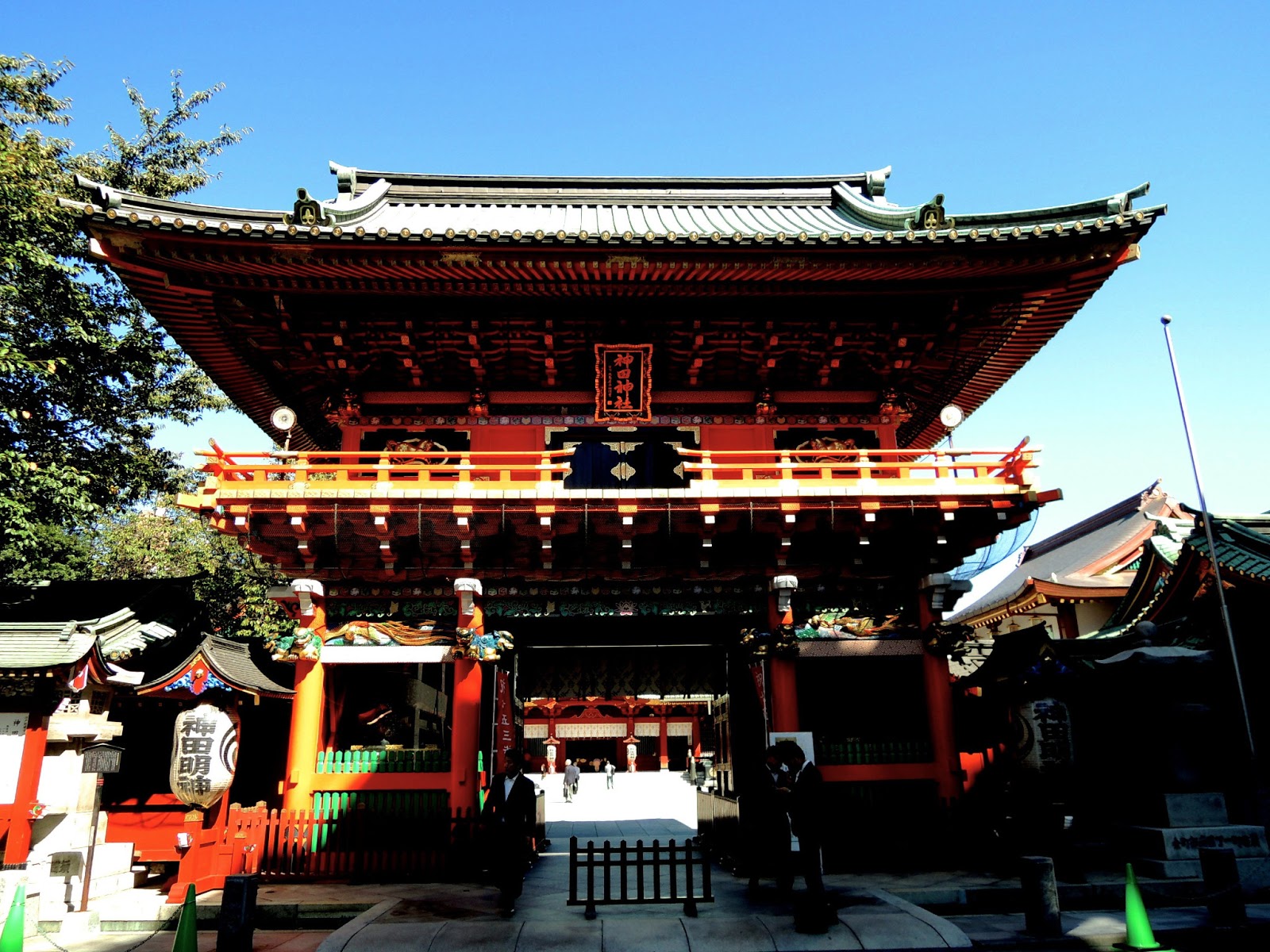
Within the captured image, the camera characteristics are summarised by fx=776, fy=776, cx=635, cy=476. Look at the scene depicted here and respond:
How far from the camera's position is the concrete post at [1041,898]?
29.7 feet

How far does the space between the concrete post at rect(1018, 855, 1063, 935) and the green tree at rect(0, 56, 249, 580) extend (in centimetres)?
1914

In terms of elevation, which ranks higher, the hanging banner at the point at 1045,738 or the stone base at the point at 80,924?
the hanging banner at the point at 1045,738

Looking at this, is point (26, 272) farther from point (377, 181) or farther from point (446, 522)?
point (446, 522)

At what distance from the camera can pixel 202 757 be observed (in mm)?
11195

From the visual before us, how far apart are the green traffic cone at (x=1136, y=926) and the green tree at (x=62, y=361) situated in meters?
20.0

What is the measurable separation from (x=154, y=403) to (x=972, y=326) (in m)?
22.7

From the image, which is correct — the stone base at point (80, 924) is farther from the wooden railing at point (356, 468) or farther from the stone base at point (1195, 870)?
the stone base at point (1195, 870)

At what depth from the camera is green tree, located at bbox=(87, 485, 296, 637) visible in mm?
27391

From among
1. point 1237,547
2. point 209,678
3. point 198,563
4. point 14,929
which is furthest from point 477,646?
point 198,563

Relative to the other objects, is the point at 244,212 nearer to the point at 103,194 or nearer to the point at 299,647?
the point at 103,194

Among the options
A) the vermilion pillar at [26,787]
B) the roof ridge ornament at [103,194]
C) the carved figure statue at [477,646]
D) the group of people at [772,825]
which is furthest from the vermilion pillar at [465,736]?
the roof ridge ornament at [103,194]

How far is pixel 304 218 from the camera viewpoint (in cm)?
1230

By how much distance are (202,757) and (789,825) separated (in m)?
8.35

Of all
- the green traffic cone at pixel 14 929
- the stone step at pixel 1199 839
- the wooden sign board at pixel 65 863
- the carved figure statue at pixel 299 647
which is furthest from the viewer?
the carved figure statue at pixel 299 647
